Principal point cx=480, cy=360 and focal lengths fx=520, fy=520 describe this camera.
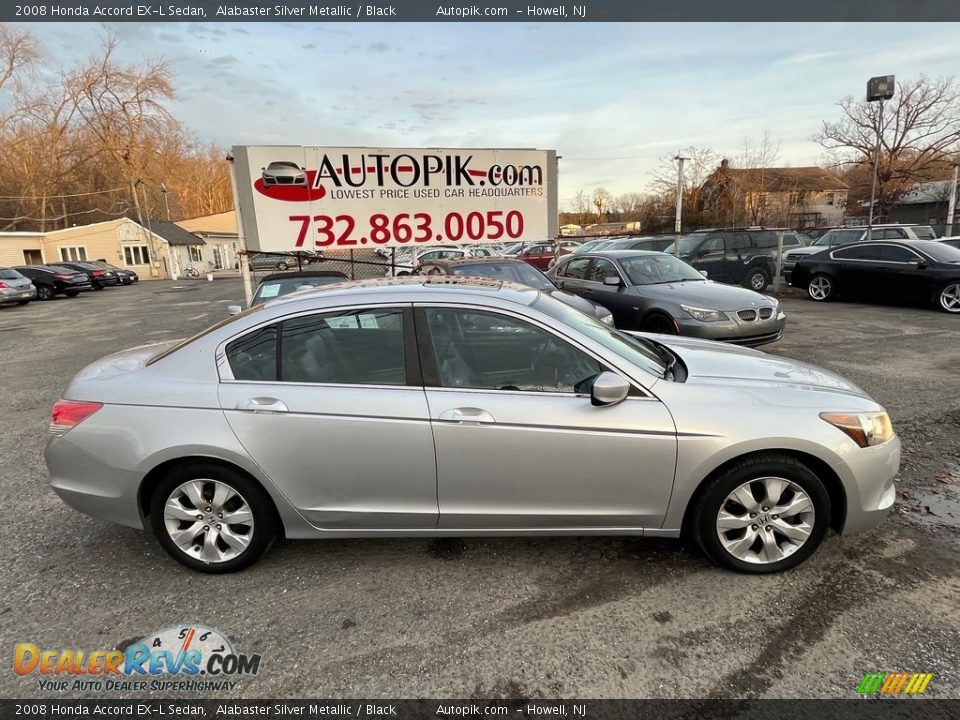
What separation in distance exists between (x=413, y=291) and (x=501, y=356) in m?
0.62

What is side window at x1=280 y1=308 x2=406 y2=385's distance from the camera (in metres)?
2.73

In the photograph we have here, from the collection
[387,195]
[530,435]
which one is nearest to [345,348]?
[530,435]

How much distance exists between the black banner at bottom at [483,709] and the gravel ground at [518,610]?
5 cm

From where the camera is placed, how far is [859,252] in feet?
39.7

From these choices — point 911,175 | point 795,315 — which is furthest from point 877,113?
point 795,315

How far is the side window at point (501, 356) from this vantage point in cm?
269

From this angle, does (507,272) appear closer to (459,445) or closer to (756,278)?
(459,445)

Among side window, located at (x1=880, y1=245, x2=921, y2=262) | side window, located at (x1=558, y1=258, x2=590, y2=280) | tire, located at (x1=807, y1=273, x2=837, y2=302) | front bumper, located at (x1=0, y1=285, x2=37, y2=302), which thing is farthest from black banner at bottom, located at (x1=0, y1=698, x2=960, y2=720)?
front bumper, located at (x1=0, y1=285, x2=37, y2=302)

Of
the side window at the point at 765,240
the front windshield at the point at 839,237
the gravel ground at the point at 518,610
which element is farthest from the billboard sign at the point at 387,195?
the front windshield at the point at 839,237

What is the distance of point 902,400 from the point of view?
536 centimetres

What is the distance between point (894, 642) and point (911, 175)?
44.6 meters

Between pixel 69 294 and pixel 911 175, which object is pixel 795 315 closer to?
pixel 69 294

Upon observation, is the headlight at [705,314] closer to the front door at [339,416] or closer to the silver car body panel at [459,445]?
the silver car body panel at [459,445]

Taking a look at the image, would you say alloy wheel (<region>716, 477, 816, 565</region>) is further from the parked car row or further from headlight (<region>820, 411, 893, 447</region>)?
the parked car row
